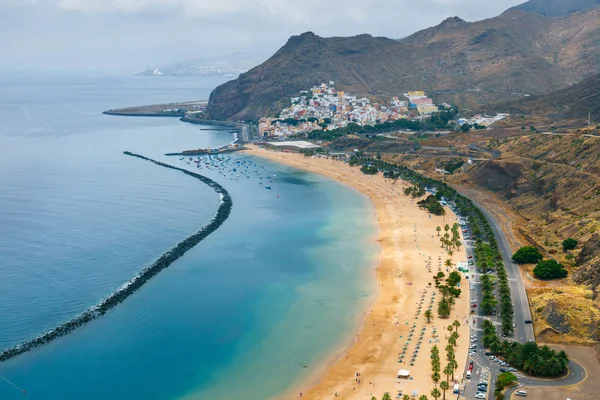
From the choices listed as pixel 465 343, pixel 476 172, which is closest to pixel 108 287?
pixel 465 343

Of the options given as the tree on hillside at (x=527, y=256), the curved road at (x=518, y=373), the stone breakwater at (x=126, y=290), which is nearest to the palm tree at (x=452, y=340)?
the curved road at (x=518, y=373)

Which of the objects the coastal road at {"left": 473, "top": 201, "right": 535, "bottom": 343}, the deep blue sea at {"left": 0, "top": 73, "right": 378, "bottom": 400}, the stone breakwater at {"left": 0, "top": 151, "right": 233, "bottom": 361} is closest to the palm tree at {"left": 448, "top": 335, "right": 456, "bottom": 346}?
the coastal road at {"left": 473, "top": 201, "right": 535, "bottom": 343}

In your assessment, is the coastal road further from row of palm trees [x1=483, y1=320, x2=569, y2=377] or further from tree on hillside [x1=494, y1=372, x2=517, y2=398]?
tree on hillside [x1=494, y1=372, x2=517, y2=398]

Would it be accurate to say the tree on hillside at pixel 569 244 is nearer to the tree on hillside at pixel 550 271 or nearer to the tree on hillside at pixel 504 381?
the tree on hillside at pixel 550 271

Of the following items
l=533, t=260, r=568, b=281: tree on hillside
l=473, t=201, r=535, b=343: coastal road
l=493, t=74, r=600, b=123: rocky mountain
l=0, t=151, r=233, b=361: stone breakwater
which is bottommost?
l=0, t=151, r=233, b=361: stone breakwater

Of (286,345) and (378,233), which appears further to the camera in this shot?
(378,233)

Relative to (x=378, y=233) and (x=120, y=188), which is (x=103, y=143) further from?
(x=378, y=233)
